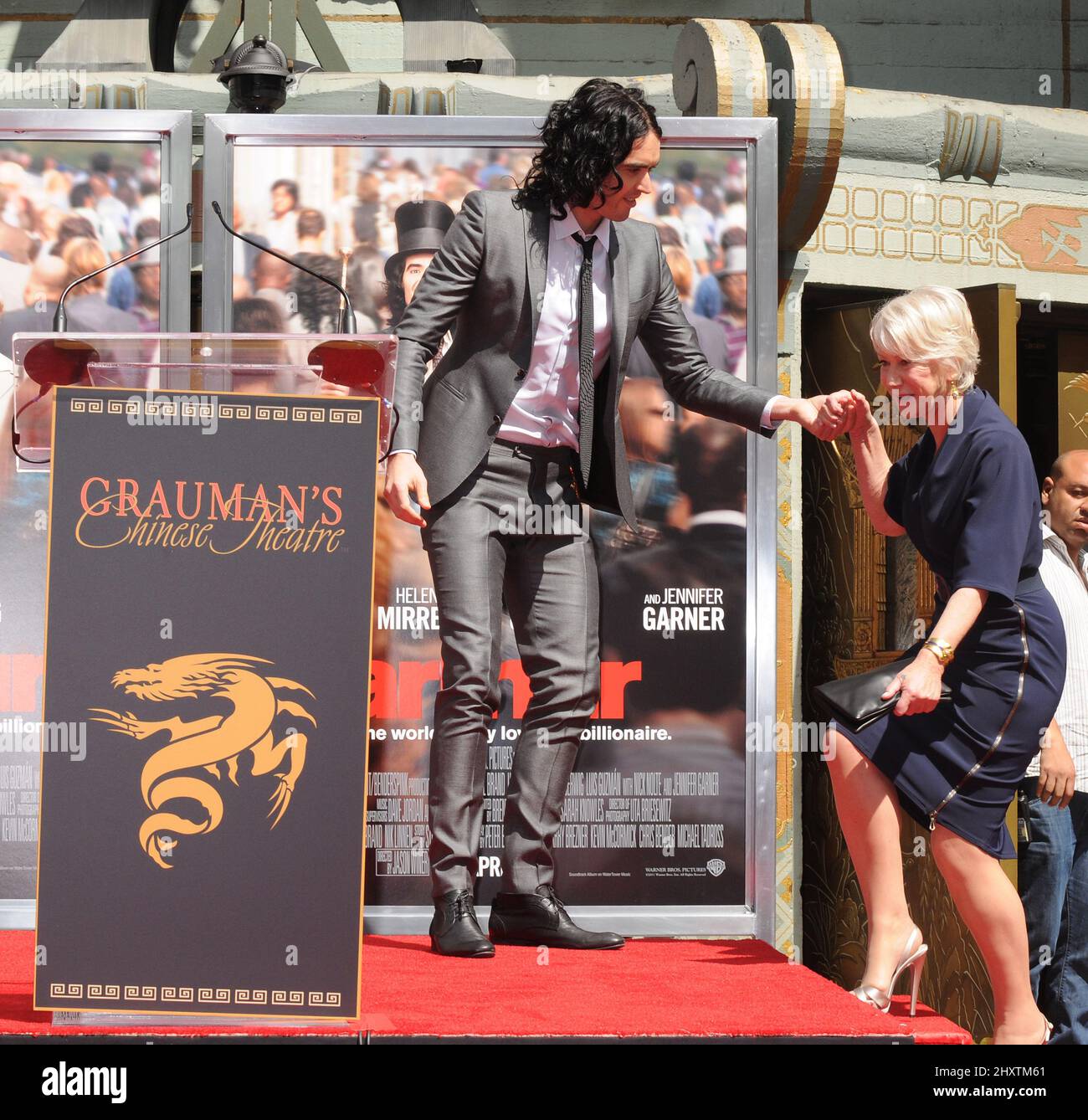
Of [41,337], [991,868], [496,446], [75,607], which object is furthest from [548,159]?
[991,868]

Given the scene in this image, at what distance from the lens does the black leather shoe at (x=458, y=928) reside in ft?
12.6

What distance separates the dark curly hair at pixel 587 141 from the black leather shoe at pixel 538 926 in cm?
171

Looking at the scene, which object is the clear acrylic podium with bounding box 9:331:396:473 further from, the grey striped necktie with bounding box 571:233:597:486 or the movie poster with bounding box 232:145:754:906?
the movie poster with bounding box 232:145:754:906

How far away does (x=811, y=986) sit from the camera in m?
3.65

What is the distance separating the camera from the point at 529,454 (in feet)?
13.1

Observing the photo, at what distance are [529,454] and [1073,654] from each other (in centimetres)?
190

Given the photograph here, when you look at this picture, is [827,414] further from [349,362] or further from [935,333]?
[349,362]

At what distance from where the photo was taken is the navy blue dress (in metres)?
3.43

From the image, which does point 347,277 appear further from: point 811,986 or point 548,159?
point 811,986

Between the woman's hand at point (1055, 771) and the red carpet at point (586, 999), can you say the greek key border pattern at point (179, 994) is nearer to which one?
the red carpet at point (586, 999)

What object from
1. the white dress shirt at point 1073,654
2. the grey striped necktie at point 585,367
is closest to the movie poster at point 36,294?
the grey striped necktie at point 585,367

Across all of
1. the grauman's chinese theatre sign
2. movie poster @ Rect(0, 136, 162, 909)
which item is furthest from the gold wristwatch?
movie poster @ Rect(0, 136, 162, 909)

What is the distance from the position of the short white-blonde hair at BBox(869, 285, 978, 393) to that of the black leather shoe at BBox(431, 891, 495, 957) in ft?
5.40

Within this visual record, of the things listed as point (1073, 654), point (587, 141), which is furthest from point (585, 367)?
point (1073, 654)
